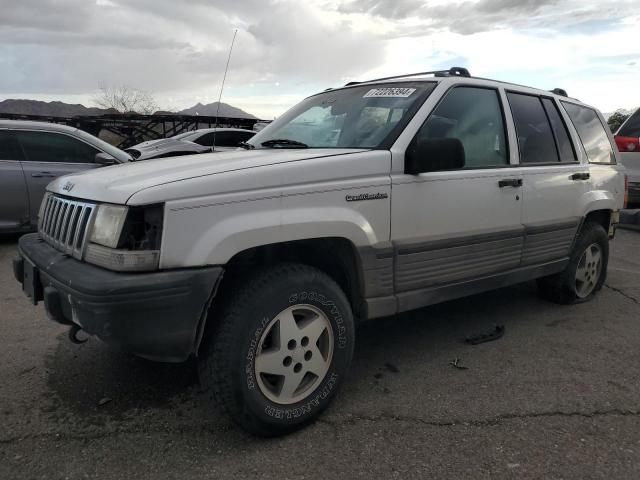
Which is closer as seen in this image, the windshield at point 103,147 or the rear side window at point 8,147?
the rear side window at point 8,147

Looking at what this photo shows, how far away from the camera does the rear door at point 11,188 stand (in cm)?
654

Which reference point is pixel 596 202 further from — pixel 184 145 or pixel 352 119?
pixel 184 145

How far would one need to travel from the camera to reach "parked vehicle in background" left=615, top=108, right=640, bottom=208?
817 centimetres

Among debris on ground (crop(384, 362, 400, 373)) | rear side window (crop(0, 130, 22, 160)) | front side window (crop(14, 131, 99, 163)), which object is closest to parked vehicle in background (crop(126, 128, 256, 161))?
front side window (crop(14, 131, 99, 163))

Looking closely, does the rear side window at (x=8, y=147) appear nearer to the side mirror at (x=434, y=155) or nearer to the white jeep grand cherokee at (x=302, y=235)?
the white jeep grand cherokee at (x=302, y=235)

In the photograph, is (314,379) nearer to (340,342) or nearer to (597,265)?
(340,342)

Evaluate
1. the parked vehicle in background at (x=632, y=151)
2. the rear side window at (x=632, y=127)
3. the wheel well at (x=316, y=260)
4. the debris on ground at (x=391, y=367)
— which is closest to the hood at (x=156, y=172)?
the wheel well at (x=316, y=260)

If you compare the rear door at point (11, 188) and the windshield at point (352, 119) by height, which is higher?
the windshield at point (352, 119)

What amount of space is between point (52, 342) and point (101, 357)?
0.50 meters

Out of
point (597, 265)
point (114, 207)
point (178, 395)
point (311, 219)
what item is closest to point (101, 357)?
point (178, 395)

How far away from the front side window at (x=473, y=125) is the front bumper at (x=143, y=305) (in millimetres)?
1636

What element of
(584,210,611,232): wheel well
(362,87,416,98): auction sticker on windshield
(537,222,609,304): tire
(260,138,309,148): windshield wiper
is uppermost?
(362,87,416,98): auction sticker on windshield

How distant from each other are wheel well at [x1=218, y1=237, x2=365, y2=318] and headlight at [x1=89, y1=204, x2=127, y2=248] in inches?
20.5

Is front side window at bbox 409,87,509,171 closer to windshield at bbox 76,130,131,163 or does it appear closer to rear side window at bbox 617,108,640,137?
windshield at bbox 76,130,131,163
